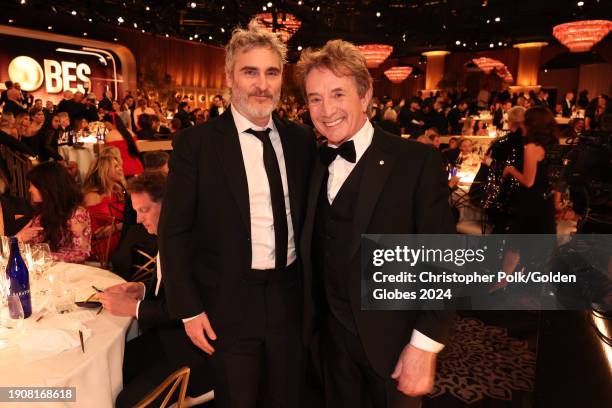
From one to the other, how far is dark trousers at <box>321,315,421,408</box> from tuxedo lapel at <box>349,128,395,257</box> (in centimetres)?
35

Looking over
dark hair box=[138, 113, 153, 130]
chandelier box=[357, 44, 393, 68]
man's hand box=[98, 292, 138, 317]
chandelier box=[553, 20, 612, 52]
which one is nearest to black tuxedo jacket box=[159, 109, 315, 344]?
man's hand box=[98, 292, 138, 317]

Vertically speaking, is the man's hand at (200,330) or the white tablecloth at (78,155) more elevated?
the white tablecloth at (78,155)

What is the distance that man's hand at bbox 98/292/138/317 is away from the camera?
2.01 metres

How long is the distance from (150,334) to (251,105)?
1.33 metres

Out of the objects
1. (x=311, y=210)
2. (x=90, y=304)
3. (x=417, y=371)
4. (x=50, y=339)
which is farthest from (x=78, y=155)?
(x=417, y=371)

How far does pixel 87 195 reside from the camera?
3965 millimetres

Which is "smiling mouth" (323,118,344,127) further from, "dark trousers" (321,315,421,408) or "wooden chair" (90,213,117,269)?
"wooden chair" (90,213,117,269)

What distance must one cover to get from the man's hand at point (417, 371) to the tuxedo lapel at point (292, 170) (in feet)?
1.93

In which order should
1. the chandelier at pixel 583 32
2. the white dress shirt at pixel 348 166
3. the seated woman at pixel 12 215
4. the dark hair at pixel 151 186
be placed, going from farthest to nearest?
the chandelier at pixel 583 32 < the seated woman at pixel 12 215 < the dark hair at pixel 151 186 < the white dress shirt at pixel 348 166

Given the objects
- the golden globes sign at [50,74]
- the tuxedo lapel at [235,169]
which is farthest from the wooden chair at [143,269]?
the golden globes sign at [50,74]

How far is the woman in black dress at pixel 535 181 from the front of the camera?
395cm

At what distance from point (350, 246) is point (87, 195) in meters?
3.17

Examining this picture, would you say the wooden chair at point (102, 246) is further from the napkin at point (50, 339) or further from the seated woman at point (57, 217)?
the napkin at point (50, 339)

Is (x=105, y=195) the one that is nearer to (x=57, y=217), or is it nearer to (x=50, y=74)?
(x=57, y=217)
